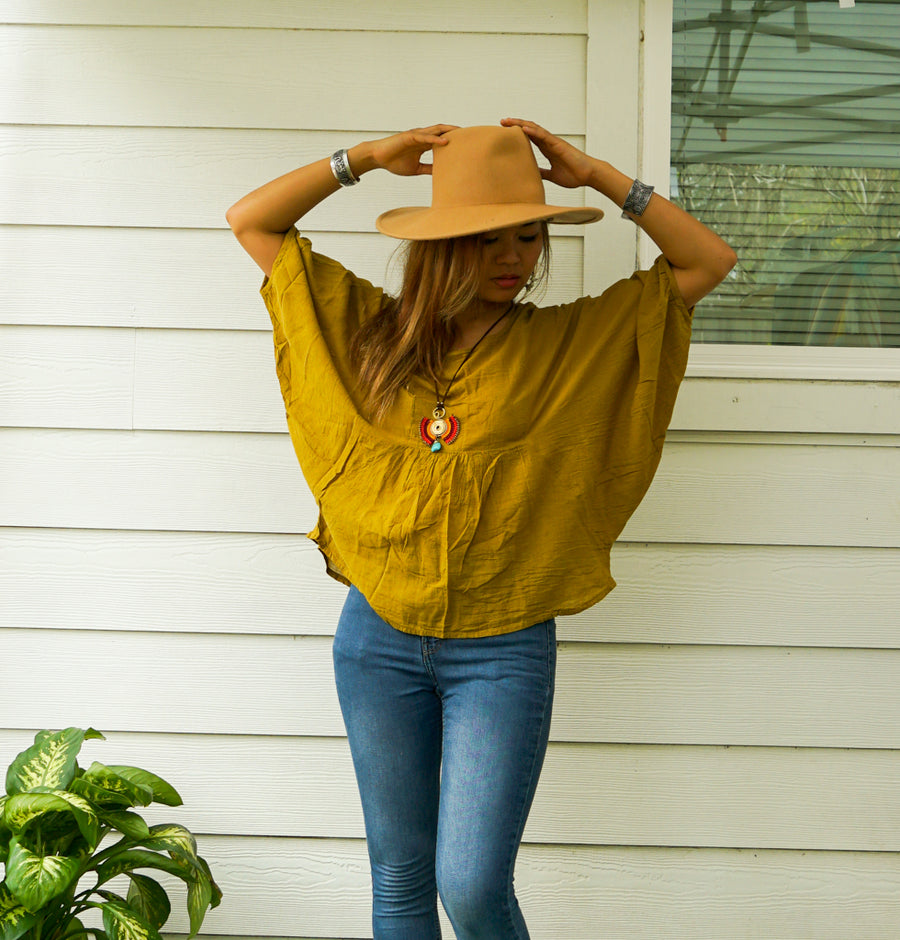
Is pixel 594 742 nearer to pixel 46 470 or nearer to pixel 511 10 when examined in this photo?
pixel 46 470

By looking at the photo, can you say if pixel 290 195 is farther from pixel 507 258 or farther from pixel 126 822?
pixel 126 822

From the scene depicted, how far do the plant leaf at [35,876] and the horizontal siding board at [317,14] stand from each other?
5.36 ft

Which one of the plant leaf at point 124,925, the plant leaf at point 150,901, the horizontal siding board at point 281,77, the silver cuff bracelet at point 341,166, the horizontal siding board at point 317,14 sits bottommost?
the plant leaf at point 150,901

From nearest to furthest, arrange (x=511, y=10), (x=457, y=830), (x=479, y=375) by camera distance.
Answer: (x=457, y=830)
(x=479, y=375)
(x=511, y=10)

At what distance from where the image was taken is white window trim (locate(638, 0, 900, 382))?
193cm

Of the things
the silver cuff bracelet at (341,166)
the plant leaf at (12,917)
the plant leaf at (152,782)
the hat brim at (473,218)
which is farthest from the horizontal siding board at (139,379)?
the plant leaf at (12,917)

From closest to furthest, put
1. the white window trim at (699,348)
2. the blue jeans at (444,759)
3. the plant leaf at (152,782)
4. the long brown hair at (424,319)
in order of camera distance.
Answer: the blue jeans at (444,759) < the long brown hair at (424,319) < the plant leaf at (152,782) < the white window trim at (699,348)

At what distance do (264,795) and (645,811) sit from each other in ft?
2.66

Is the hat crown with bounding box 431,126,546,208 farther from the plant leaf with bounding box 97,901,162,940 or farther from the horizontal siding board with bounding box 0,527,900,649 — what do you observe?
the plant leaf with bounding box 97,901,162,940

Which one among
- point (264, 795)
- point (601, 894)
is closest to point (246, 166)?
point (264, 795)

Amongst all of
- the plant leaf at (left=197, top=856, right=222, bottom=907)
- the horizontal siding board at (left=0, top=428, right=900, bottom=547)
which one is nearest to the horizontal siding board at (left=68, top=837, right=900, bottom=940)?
the plant leaf at (left=197, top=856, right=222, bottom=907)

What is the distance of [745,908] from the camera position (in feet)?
6.46

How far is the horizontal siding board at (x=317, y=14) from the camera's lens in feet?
6.39

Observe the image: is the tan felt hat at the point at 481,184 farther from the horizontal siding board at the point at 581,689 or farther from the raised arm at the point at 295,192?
the horizontal siding board at the point at 581,689
